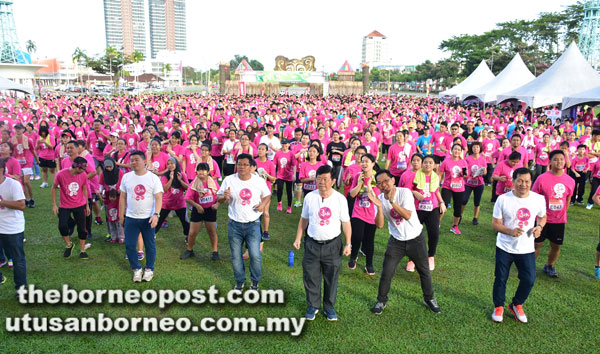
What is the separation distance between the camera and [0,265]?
5.98 metres

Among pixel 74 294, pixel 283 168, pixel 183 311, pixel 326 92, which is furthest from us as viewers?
pixel 326 92

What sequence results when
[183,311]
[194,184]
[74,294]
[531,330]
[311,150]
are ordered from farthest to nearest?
[311,150], [194,184], [74,294], [183,311], [531,330]

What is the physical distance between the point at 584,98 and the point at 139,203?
2012 cm

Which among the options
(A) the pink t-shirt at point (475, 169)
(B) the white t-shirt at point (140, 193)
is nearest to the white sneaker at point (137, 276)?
(B) the white t-shirt at point (140, 193)

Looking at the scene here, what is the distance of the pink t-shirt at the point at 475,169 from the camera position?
7566mm

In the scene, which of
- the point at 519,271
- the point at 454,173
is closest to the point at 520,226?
the point at 519,271

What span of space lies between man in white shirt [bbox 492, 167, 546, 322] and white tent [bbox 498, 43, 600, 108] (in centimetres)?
1983

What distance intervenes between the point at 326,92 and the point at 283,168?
47.7 m

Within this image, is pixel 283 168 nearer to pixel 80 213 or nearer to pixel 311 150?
pixel 311 150

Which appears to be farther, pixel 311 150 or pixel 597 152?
pixel 597 152

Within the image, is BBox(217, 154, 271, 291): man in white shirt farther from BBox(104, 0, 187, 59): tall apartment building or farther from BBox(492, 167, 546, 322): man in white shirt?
BBox(104, 0, 187, 59): tall apartment building

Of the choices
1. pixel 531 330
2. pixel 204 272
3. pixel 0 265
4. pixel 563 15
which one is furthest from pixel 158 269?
pixel 563 15

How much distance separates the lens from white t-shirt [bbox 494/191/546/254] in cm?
435

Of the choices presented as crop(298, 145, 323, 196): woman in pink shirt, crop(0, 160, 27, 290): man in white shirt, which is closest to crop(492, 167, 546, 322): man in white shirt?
crop(298, 145, 323, 196): woman in pink shirt
